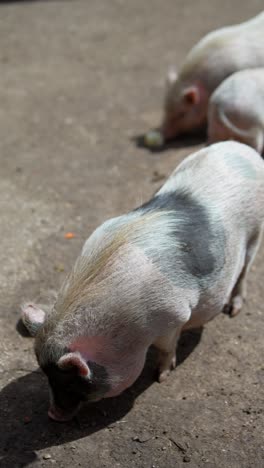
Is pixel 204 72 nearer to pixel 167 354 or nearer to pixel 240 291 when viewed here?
pixel 240 291

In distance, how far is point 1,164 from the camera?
7.02 m

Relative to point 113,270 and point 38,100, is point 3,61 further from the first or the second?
point 113,270

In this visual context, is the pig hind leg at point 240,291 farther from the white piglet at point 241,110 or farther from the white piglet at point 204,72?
the white piglet at point 204,72

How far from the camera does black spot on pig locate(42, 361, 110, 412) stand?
3.92 metres

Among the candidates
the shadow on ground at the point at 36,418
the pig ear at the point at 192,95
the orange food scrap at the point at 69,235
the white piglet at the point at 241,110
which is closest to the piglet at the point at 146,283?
the shadow on ground at the point at 36,418

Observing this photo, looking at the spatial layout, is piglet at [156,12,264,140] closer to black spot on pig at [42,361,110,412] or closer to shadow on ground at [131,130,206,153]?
shadow on ground at [131,130,206,153]

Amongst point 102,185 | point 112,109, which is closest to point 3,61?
point 112,109

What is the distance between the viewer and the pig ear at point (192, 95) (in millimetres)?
7473

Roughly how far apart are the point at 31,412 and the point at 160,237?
1.18 m

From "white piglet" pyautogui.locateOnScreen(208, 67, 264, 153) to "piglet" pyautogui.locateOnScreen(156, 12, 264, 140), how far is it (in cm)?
69

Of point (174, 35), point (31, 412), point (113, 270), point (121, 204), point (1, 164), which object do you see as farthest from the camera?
point (174, 35)

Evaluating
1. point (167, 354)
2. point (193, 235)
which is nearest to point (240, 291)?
point (167, 354)

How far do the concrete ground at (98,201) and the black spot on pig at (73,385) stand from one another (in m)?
0.23

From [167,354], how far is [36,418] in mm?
840
